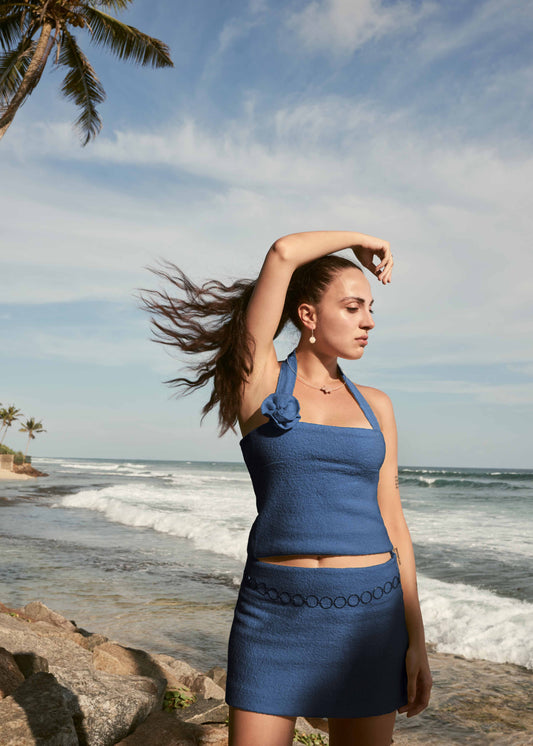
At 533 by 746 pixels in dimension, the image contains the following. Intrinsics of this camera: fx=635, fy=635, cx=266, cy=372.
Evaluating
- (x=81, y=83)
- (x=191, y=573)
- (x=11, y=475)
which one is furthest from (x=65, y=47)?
(x=11, y=475)

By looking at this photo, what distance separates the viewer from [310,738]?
392cm

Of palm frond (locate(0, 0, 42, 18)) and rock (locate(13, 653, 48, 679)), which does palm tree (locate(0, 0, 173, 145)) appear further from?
rock (locate(13, 653, 48, 679))

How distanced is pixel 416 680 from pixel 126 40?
13653 mm

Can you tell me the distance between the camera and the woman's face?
2.07 m

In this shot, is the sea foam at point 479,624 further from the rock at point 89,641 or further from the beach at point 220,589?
the rock at point 89,641

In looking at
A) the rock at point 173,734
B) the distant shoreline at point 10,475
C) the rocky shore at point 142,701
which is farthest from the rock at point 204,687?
the distant shoreline at point 10,475

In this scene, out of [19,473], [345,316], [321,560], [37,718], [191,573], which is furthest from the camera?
[19,473]

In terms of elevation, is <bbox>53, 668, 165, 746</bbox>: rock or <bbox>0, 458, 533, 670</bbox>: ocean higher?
<bbox>53, 668, 165, 746</bbox>: rock

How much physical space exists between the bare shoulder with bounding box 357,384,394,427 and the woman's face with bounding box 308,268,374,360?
17 centimetres

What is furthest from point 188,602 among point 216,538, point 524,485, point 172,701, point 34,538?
point 524,485

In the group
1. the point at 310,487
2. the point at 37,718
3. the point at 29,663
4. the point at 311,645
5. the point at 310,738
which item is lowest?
the point at 310,738

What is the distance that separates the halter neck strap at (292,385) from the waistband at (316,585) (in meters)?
0.47

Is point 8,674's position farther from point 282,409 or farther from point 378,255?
point 378,255

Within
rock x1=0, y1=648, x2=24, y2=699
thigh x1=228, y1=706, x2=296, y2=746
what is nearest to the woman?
thigh x1=228, y1=706, x2=296, y2=746
